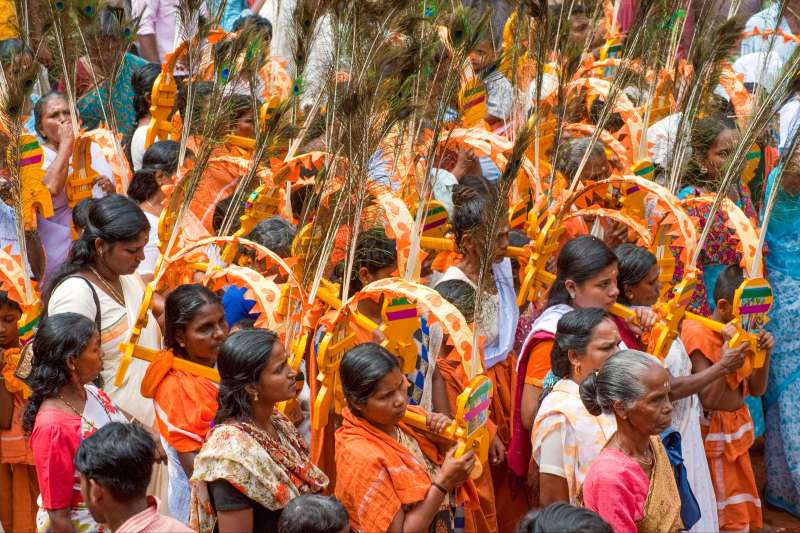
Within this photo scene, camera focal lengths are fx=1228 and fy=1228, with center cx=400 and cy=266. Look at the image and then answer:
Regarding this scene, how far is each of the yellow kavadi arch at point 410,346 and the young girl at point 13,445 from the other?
1.40 metres

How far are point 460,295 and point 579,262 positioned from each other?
1.87 ft

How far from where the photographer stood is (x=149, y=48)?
9.62 meters

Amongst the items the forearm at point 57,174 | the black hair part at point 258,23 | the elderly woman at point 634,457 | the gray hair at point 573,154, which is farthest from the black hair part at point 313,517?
the black hair part at point 258,23

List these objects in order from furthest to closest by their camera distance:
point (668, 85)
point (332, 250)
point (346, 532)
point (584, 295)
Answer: point (668, 85)
point (584, 295)
point (332, 250)
point (346, 532)

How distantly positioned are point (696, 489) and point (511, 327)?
3.61ft

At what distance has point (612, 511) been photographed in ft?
12.4

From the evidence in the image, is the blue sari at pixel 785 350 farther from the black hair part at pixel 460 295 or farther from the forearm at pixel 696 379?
the black hair part at pixel 460 295

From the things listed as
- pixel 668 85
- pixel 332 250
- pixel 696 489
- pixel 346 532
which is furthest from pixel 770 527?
pixel 346 532

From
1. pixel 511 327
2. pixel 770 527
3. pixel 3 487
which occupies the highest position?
pixel 511 327

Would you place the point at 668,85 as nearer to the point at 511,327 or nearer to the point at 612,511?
the point at 511,327

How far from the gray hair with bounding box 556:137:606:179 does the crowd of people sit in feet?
0.07

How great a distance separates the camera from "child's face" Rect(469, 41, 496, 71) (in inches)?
270

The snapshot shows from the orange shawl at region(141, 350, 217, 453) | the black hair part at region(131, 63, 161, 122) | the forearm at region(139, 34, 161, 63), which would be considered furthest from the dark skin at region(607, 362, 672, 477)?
the forearm at region(139, 34, 161, 63)

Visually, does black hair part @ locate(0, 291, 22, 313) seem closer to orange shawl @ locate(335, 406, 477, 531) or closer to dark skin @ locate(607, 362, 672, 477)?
orange shawl @ locate(335, 406, 477, 531)
